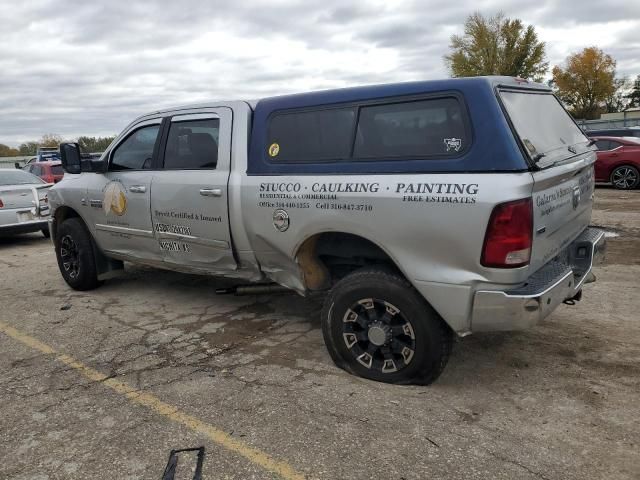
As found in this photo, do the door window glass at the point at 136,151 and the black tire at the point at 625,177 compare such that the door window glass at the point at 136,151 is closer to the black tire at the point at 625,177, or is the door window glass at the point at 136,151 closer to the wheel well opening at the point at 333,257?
the wheel well opening at the point at 333,257

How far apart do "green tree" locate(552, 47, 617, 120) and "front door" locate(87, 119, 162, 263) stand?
67.7 m

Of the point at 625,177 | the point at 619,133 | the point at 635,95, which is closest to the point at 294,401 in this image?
the point at 625,177

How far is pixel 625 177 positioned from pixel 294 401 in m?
12.9

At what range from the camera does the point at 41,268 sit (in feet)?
25.3

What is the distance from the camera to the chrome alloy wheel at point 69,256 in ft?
19.9

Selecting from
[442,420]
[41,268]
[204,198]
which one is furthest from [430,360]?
[41,268]

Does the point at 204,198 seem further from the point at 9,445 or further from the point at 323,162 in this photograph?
the point at 9,445

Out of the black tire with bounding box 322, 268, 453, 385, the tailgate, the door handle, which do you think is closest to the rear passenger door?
the door handle

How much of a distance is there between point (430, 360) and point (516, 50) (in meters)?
60.6

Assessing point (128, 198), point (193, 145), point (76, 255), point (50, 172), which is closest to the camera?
point (193, 145)

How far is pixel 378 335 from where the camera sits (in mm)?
3500

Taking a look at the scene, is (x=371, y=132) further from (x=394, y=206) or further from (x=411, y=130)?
(x=394, y=206)

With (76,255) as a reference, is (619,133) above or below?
above

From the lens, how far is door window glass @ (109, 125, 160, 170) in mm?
5094
